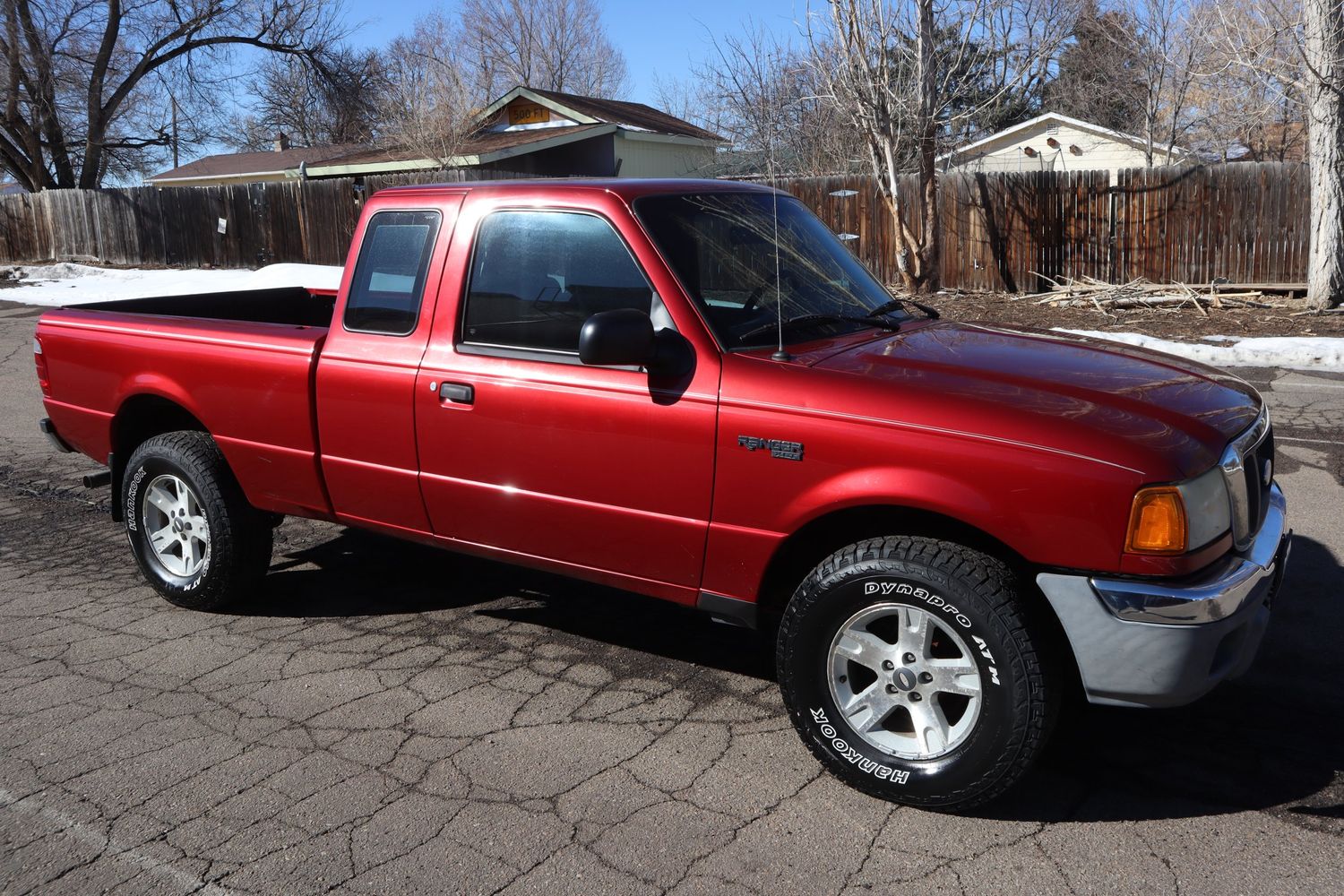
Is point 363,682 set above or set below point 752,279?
below

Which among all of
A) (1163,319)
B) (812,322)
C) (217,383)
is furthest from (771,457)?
(1163,319)

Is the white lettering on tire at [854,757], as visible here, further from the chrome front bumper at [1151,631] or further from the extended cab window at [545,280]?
the extended cab window at [545,280]

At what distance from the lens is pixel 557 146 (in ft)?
98.6

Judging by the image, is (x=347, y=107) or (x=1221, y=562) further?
(x=347, y=107)

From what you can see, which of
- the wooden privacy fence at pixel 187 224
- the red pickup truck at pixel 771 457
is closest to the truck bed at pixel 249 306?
the red pickup truck at pixel 771 457

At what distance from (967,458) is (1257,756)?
148 centimetres

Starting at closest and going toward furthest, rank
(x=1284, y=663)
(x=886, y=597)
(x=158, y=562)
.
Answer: (x=886, y=597)
(x=1284, y=663)
(x=158, y=562)

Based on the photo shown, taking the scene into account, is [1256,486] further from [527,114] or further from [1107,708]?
[527,114]

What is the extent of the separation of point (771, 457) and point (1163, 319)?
1238cm

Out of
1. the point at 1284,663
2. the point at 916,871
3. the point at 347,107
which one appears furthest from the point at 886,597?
the point at 347,107

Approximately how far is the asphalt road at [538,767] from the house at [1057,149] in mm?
30765

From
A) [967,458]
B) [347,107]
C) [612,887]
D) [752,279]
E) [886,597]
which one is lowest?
[612,887]

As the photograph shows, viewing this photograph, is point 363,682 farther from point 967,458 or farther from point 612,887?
point 967,458

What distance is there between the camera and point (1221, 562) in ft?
10.5
